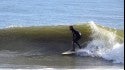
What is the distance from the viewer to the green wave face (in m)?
22.8

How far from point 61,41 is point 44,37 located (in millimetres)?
1244

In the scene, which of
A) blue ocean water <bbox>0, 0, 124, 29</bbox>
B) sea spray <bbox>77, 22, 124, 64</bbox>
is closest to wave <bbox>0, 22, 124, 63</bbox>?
sea spray <bbox>77, 22, 124, 64</bbox>

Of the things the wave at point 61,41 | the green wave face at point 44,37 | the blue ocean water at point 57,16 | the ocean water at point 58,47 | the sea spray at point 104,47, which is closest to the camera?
the ocean water at point 58,47

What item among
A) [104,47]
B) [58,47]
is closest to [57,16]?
[58,47]

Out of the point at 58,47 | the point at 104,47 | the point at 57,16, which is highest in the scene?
the point at 57,16

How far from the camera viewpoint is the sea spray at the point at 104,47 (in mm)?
20016

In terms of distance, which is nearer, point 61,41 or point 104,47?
point 104,47

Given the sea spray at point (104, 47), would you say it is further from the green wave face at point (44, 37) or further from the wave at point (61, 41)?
the green wave face at point (44, 37)

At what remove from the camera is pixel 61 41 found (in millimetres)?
23297

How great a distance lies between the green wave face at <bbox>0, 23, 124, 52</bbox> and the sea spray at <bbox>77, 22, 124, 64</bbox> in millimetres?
129

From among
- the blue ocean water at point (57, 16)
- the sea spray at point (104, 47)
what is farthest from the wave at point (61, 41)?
the blue ocean water at point (57, 16)

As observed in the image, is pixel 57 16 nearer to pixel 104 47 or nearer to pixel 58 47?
pixel 58 47

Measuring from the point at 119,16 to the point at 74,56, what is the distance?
50.8 feet

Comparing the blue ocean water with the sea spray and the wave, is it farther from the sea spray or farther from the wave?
the sea spray
